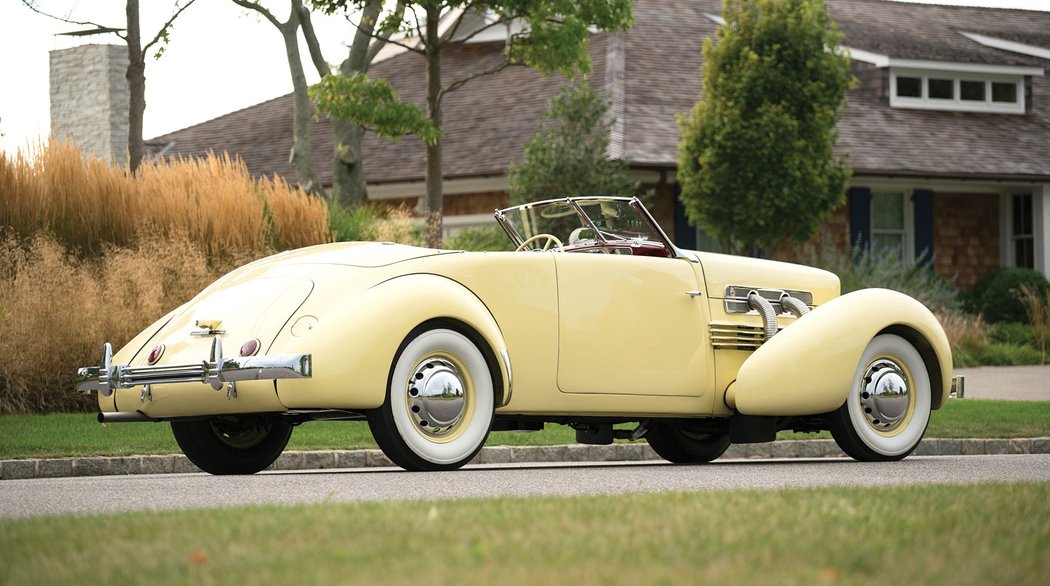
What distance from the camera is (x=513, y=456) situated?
36.9ft

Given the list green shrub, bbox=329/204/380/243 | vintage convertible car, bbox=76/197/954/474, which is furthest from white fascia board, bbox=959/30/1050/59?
vintage convertible car, bbox=76/197/954/474

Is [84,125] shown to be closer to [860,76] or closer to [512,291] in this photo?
[860,76]

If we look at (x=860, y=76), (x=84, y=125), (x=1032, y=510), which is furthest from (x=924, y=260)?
(x=1032, y=510)

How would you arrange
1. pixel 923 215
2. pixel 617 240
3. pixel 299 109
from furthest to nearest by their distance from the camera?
pixel 923 215 < pixel 299 109 < pixel 617 240

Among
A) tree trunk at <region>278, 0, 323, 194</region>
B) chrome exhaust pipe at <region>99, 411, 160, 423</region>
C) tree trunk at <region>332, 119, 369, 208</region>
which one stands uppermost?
tree trunk at <region>278, 0, 323, 194</region>

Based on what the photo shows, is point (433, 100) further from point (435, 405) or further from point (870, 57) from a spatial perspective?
point (435, 405)

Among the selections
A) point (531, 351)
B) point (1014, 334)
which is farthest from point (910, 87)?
point (531, 351)

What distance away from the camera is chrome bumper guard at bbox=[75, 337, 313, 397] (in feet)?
24.4

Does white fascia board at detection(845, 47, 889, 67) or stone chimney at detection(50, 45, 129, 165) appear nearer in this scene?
white fascia board at detection(845, 47, 889, 67)

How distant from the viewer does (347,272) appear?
8.07 metres

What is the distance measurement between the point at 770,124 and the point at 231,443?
14.5m

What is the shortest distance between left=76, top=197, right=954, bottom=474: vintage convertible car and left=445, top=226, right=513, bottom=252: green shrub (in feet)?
39.6

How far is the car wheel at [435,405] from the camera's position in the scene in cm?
777

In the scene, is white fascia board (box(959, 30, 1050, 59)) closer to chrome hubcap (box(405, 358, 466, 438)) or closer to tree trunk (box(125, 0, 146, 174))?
tree trunk (box(125, 0, 146, 174))
